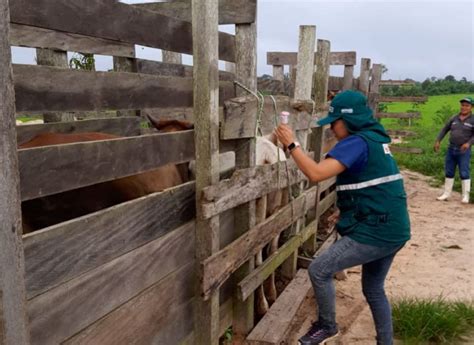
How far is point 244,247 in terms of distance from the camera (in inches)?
131

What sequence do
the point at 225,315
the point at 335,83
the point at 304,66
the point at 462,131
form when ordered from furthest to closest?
the point at 462,131 < the point at 335,83 < the point at 304,66 < the point at 225,315

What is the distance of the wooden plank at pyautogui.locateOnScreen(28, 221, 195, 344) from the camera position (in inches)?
69.7

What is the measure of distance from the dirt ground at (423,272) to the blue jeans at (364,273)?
21.8 inches

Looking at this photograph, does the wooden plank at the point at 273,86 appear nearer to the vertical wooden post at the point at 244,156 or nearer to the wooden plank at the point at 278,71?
the wooden plank at the point at 278,71

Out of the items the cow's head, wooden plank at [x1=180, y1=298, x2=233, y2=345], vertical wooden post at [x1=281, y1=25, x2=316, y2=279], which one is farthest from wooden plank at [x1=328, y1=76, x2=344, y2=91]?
wooden plank at [x1=180, y1=298, x2=233, y2=345]

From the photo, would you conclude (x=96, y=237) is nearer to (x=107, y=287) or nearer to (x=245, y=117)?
(x=107, y=287)

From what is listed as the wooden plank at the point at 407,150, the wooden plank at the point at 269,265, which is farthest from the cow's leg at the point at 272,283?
the wooden plank at the point at 407,150

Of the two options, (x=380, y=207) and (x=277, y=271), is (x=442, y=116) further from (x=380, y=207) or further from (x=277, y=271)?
(x=380, y=207)

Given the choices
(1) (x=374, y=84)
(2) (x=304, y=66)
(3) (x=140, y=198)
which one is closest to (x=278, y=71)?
(1) (x=374, y=84)

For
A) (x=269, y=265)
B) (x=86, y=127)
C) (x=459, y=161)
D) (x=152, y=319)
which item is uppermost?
(x=86, y=127)

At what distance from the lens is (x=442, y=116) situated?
2344cm

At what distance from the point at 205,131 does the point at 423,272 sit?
12.8 feet

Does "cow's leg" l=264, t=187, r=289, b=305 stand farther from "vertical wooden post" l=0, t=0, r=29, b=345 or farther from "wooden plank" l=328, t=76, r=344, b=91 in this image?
"wooden plank" l=328, t=76, r=344, b=91

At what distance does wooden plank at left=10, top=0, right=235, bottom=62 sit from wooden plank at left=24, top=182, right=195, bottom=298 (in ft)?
2.55
